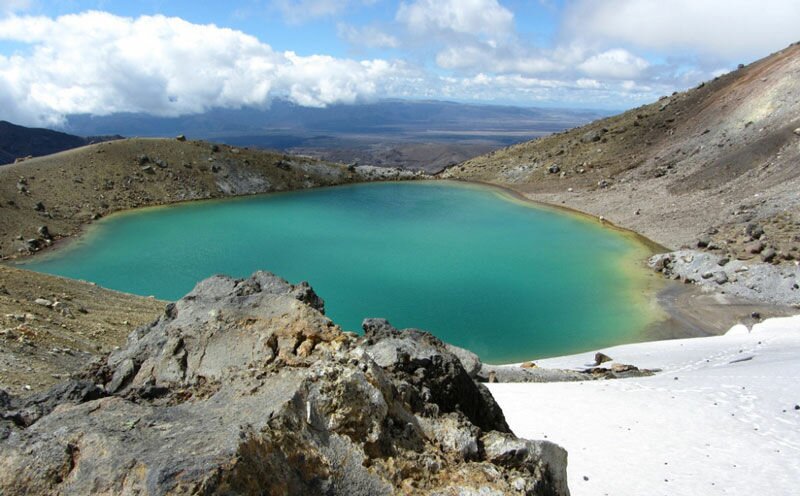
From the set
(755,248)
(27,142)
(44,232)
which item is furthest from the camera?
(27,142)

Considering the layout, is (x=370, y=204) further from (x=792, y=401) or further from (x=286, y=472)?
(x=286, y=472)

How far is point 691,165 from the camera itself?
47312 mm

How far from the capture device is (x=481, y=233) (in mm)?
39750

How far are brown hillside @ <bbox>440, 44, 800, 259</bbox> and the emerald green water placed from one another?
17.7ft

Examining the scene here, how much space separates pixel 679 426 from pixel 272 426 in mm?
10375

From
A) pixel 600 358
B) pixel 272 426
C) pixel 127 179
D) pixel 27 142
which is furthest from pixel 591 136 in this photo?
pixel 27 142

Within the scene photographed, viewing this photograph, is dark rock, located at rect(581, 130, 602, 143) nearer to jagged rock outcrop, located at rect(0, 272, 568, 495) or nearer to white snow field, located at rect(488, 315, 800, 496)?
white snow field, located at rect(488, 315, 800, 496)

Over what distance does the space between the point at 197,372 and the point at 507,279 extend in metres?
23.6

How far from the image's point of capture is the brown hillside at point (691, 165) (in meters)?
36.2

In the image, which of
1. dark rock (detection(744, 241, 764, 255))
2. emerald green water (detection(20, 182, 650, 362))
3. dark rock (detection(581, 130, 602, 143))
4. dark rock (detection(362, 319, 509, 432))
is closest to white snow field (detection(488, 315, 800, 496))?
dark rock (detection(362, 319, 509, 432))

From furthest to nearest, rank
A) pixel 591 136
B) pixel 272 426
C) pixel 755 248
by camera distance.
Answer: pixel 591 136 → pixel 755 248 → pixel 272 426

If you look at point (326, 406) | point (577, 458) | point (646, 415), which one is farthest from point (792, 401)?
point (326, 406)

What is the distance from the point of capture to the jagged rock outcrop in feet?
15.0

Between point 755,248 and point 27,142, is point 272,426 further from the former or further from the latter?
point 27,142
